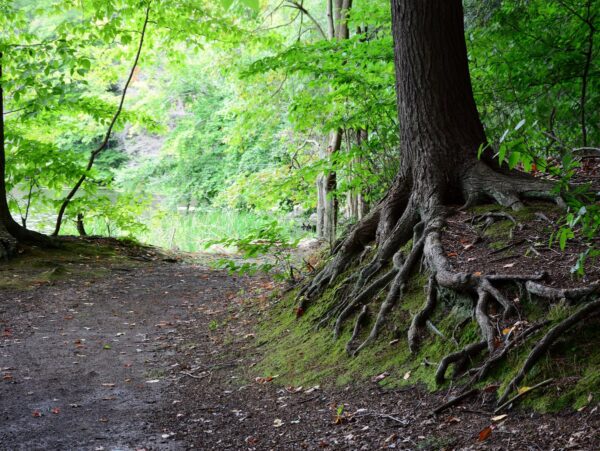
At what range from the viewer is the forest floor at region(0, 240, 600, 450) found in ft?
11.3

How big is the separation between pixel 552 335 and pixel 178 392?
10.6 feet

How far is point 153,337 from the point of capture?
23.9 feet

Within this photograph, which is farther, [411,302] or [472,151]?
[472,151]

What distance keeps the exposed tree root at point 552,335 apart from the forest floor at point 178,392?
0.93 ft

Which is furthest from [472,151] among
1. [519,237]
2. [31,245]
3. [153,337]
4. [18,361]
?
[31,245]

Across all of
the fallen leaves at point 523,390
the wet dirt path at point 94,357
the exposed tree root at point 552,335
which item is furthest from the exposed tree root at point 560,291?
the wet dirt path at point 94,357

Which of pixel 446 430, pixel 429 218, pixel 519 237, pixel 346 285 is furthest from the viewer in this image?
pixel 346 285

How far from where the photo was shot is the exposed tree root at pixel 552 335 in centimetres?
344

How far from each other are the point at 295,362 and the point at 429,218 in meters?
1.77

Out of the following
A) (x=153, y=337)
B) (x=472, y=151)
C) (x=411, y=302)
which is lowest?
(x=153, y=337)

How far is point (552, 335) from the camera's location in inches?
136

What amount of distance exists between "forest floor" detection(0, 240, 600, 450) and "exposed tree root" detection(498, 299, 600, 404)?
0.93 feet

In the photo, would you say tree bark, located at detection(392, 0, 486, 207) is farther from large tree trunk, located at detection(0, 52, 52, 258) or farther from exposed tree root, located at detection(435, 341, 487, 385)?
large tree trunk, located at detection(0, 52, 52, 258)

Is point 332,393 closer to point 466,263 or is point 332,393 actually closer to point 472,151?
point 466,263
